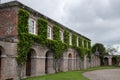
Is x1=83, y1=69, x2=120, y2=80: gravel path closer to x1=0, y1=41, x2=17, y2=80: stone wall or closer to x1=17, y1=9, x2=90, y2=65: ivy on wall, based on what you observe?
x1=17, y1=9, x2=90, y2=65: ivy on wall

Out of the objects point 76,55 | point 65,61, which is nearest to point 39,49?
point 65,61

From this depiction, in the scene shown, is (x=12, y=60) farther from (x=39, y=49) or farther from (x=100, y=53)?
(x=100, y=53)

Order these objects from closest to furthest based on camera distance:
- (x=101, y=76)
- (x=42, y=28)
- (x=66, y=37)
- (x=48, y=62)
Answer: (x=101, y=76)
(x=42, y=28)
(x=48, y=62)
(x=66, y=37)

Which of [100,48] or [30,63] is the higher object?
[100,48]

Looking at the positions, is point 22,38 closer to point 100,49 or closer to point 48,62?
point 48,62

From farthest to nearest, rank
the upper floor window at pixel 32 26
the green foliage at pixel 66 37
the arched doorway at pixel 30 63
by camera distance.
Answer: the green foliage at pixel 66 37 < the arched doorway at pixel 30 63 < the upper floor window at pixel 32 26

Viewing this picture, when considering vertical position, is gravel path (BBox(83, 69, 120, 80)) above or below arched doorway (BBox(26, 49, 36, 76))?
below

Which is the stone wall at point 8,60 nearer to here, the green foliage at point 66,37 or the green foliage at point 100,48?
the green foliage at point 66,37

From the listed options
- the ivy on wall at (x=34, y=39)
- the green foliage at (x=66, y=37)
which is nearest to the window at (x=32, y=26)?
the ivy on wall at (x=34, y=39)

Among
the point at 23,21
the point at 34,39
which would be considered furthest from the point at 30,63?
the point at 23,21

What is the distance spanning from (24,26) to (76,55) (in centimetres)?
1746

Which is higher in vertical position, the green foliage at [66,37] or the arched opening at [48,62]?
the green foliage at [66,37]

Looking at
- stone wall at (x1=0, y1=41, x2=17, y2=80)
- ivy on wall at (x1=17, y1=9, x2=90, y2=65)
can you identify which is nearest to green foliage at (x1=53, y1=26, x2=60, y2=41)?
ivy on wall at (x1=17, y1=9, x2=90, y2=65)

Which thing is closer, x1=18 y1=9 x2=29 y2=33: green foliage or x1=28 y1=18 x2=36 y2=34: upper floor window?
x1=18 y1=9 x2=29 y2=33: green foliage
